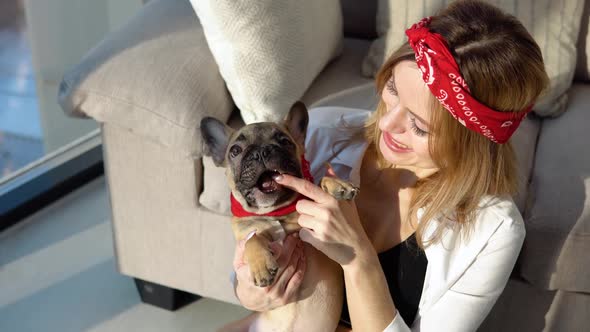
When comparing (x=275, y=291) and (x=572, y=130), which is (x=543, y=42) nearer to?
(x=572, y=130)

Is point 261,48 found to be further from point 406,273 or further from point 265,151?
point 406,273

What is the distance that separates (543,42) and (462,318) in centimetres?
100

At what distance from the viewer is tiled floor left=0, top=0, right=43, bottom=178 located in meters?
2.88

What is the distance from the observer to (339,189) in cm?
129

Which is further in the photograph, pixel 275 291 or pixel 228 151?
pixel 228 151

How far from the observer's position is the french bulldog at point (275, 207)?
1.30 meters

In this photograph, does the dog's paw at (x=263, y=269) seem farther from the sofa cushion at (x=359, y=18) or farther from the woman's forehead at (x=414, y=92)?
the sofa cushion at (x=359, y=18)

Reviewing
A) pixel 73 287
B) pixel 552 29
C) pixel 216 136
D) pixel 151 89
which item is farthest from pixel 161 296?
pixel 552 29

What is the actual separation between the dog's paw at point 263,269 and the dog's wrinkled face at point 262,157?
0.12 metres

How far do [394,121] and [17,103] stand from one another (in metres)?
2.23

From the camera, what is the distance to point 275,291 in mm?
1326

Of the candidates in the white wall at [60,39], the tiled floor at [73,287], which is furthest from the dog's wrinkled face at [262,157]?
the white wall at [60,39]

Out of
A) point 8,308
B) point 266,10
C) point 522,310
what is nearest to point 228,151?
point 266,10

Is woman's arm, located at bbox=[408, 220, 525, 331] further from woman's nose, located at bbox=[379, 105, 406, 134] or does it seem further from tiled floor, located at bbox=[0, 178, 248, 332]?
tiled floor, located at bbox=[0, 178, 248, 332]
